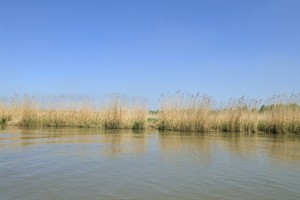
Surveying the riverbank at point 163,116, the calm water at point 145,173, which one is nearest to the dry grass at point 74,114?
the riverbank at point 163,116

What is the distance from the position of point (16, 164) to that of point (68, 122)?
43.8ft

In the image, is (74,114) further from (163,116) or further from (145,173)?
(145,173)

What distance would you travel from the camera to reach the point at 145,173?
269 inches

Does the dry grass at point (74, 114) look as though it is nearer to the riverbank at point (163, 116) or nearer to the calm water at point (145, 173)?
the riverbank at point (163, 116)

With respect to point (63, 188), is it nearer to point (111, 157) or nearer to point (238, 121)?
point (111, 157)

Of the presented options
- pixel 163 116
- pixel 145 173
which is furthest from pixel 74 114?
pixel 145 173

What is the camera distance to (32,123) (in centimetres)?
2078

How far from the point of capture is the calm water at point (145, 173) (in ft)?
17.5

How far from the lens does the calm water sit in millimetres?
5348

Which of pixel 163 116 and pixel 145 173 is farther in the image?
pixel 163 116

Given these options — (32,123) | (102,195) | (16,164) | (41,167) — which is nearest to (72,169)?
(41,167)

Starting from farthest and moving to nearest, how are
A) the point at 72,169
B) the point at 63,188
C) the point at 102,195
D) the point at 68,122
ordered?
the point at 68,122 → the point at 72,169 → the point at 63,188 → the point at 102,195

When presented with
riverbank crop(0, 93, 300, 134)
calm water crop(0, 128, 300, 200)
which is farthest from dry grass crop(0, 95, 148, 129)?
calm water crop(0, 128, 300, 200)

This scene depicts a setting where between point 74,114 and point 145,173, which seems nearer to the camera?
point 145,173
